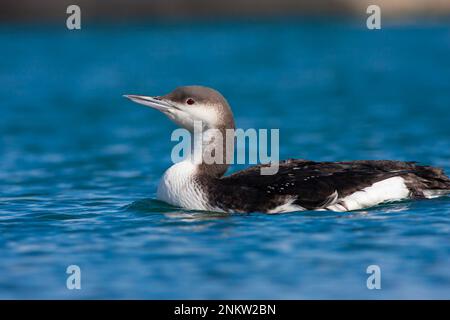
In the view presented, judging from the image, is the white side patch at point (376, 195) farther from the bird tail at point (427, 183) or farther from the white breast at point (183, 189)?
the white breast at point (183, 189)

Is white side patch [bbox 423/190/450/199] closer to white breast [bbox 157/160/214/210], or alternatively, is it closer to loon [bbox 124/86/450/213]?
loon [bbox 124/86/450/213]

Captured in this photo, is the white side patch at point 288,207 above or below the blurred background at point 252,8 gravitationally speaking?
below

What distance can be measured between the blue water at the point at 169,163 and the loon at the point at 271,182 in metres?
0.14

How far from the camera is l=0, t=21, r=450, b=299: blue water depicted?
23.9 ft

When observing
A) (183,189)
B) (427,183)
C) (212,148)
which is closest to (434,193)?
(427,183)

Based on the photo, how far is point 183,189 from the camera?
9047mm

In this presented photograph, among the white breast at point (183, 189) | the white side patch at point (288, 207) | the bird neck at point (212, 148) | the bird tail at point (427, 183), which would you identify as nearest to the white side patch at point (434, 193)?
the bird tail at point (427, 183)

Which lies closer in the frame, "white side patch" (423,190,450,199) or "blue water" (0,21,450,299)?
"blue water" (0,21,450,299)

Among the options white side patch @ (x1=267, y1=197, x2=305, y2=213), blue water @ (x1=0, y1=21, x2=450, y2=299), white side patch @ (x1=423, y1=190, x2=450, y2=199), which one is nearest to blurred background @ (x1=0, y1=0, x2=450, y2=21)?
blue water @ (x1=0, y1=21, x2=450, y2=299)

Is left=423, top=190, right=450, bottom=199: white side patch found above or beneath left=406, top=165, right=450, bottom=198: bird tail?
beneath

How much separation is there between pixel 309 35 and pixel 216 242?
3208 cm

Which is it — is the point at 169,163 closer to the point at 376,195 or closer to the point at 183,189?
the point at 183,189

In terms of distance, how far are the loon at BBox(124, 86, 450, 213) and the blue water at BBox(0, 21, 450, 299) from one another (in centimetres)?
14

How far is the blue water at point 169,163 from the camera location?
7.28m
